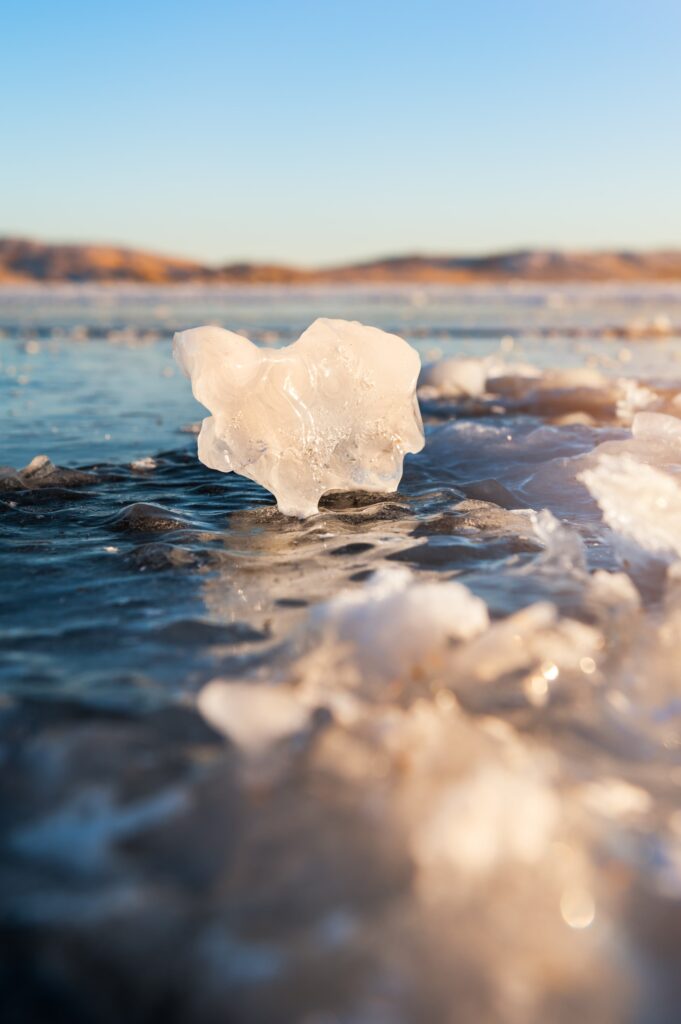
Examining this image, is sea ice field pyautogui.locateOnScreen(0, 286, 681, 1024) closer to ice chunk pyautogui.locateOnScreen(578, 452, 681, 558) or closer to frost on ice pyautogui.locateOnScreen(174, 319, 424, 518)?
ice chunk pyautogui.locateOnScreen(578, 452, 681, 558)

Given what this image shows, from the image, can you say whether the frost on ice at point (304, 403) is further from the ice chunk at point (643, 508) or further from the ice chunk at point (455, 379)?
the ice chunk at point (455, 379)

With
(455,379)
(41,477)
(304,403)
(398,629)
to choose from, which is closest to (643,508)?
(398,629)

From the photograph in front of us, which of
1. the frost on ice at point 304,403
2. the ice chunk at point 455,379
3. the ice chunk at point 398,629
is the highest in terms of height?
→ the frost on ice at point 304,403

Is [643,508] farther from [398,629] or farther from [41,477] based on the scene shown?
[41,477]

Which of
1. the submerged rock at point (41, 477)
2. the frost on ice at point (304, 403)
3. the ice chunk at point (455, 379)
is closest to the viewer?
the frost on ice at point (304, 403)

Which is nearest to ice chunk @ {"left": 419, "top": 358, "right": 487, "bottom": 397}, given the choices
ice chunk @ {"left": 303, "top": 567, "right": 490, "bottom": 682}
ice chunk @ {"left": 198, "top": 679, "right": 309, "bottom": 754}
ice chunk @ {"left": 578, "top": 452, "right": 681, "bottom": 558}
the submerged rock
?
the submerged rock

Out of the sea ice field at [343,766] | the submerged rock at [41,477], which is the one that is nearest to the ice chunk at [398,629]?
the sea ice field at [343,766]

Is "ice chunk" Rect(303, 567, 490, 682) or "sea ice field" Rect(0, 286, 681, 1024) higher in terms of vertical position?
"ice chunk" Rect(303, 567, 490, 682)

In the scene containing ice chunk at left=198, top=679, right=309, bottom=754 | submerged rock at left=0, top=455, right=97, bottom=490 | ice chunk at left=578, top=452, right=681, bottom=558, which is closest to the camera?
ice chunk at left=198, top=679, right=309, bottom=754
